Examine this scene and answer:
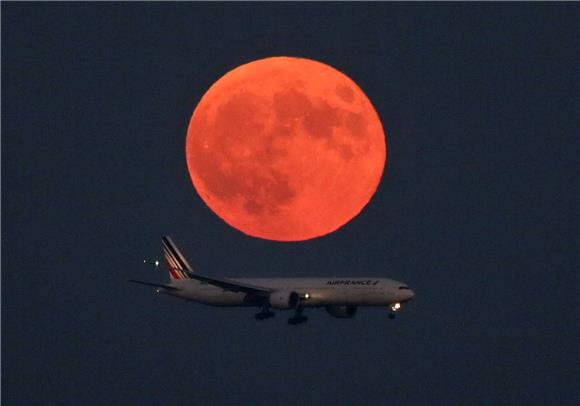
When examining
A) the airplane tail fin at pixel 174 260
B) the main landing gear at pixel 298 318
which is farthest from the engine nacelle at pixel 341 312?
the airplane tail fin at pixel 174 260

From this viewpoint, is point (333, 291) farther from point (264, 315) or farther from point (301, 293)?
point (264, 315)

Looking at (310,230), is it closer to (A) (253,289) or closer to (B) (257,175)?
(B) (257,175)

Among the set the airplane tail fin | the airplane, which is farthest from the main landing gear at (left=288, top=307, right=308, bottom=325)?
the airplane tail fin

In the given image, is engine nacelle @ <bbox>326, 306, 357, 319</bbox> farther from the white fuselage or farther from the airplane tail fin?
the airplane tail fin

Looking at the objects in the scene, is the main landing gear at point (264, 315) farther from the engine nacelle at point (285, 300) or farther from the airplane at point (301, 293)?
the engine nacelle at point (285, 300)

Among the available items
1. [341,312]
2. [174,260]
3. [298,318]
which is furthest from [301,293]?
[174,260]

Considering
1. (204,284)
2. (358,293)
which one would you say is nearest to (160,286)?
(204,284)
